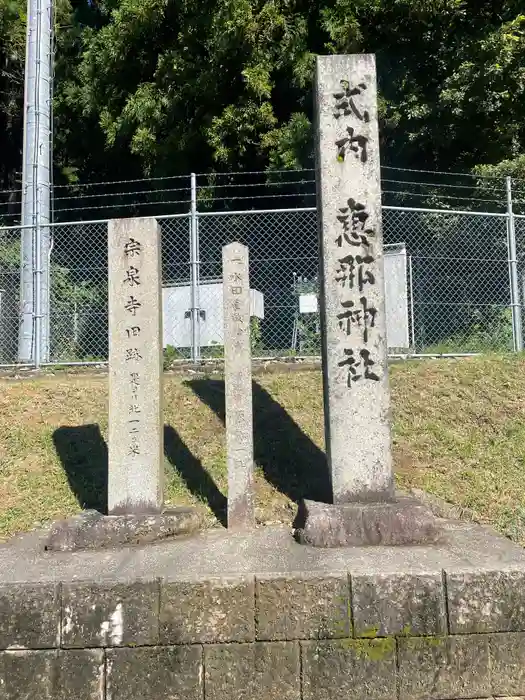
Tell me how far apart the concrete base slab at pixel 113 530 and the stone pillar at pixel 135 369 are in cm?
19

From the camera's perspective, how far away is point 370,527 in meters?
3.81

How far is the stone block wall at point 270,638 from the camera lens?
2949mm

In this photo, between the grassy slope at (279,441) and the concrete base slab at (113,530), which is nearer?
the concrete base slab at (113,530)

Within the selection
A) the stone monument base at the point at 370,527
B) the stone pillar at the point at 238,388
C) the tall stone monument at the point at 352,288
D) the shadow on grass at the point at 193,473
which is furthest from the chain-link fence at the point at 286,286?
the stone monument base at the point at 370,527

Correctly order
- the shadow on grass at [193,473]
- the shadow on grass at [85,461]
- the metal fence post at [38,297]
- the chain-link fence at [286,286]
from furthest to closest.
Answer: the chain-link fence at [286,286] < the metal fence post at [38,297] < the shadow on grass at [85,461] < the shadow on grass at [193,473]

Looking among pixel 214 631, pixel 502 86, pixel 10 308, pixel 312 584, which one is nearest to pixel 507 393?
pixel 312 584

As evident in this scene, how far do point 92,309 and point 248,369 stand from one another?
521 centimetres

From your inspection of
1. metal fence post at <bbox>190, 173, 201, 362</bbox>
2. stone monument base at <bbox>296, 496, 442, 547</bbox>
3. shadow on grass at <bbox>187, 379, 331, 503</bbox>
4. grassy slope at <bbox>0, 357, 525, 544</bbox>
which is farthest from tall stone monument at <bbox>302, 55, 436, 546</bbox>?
metal fence post at <bbox>190, 173, 201, 362</bbox>

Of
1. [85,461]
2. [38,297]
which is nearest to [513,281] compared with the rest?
[85,461]

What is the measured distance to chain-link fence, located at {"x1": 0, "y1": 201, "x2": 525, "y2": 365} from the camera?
7766 mm

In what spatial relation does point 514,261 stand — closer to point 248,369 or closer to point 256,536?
point 248,369

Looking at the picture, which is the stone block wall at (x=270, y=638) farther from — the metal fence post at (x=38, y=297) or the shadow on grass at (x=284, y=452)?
the metal fence post at (x=38, y=297)

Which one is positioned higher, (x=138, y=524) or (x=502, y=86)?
(x=502, y=86)

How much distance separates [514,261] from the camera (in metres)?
7.61
